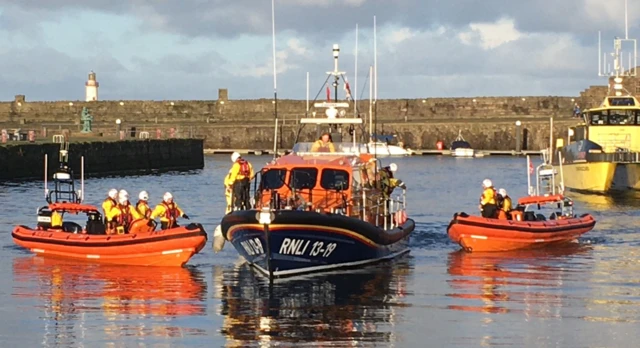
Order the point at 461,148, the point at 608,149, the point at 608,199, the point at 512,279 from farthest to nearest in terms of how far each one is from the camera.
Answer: the point at 461,148
the point at 608,149
the point at 608,199
the point at 512,279

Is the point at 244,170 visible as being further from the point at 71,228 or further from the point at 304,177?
the point at 71,228

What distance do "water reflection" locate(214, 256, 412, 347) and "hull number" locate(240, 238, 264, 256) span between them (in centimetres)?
48

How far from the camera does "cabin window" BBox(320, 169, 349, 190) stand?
24078 millimetres

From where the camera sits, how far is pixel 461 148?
277ft

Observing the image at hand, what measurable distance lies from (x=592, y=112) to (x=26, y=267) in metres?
28.5

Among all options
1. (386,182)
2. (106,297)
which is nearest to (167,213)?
(106,297)

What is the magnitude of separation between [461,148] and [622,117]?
35.9 meters

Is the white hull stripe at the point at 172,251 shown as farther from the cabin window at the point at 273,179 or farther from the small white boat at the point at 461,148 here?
the small white boat at the point at 461,148

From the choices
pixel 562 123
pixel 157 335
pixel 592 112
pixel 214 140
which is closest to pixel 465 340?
pixel 157 335

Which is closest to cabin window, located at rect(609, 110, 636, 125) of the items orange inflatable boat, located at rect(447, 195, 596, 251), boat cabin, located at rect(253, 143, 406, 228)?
orange inflatable boat, located at rect(447, 195, 596, 251)

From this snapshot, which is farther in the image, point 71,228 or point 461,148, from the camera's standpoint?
point 461,148

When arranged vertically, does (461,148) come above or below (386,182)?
below

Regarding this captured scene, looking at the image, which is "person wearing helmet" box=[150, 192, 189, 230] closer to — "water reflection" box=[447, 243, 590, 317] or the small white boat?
"water reflection" box=[447, 243, 590, 317]

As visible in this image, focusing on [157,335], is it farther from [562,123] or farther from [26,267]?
[562,123]
